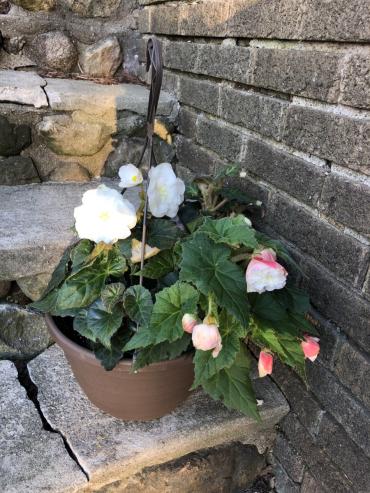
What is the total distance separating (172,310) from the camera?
1.06 meters

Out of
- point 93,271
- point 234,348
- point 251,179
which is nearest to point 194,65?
point 251,179

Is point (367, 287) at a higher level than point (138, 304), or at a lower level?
higher

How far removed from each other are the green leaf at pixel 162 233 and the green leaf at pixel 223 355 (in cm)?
25

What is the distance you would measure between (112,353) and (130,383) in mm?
108

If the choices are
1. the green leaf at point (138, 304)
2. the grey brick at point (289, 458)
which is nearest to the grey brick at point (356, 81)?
the green leaf at point (138, 304)

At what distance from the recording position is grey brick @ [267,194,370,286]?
107 cm

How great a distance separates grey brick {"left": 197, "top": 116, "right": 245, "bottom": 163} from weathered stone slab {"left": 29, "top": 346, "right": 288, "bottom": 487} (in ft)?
2.47

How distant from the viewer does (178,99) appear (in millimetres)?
1999

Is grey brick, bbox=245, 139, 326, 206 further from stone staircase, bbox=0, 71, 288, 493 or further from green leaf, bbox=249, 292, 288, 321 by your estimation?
stone staircase, bbox=0, 71, 288, 493

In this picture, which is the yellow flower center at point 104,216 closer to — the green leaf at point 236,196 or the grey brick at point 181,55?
the green leaf at point 236,196

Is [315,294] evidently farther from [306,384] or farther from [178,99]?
[178,99]

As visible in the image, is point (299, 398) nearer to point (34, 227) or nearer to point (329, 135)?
point (329, 135)

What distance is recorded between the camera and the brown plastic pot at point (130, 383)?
114 cm

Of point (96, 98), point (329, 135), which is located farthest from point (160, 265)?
point (96, 98)
